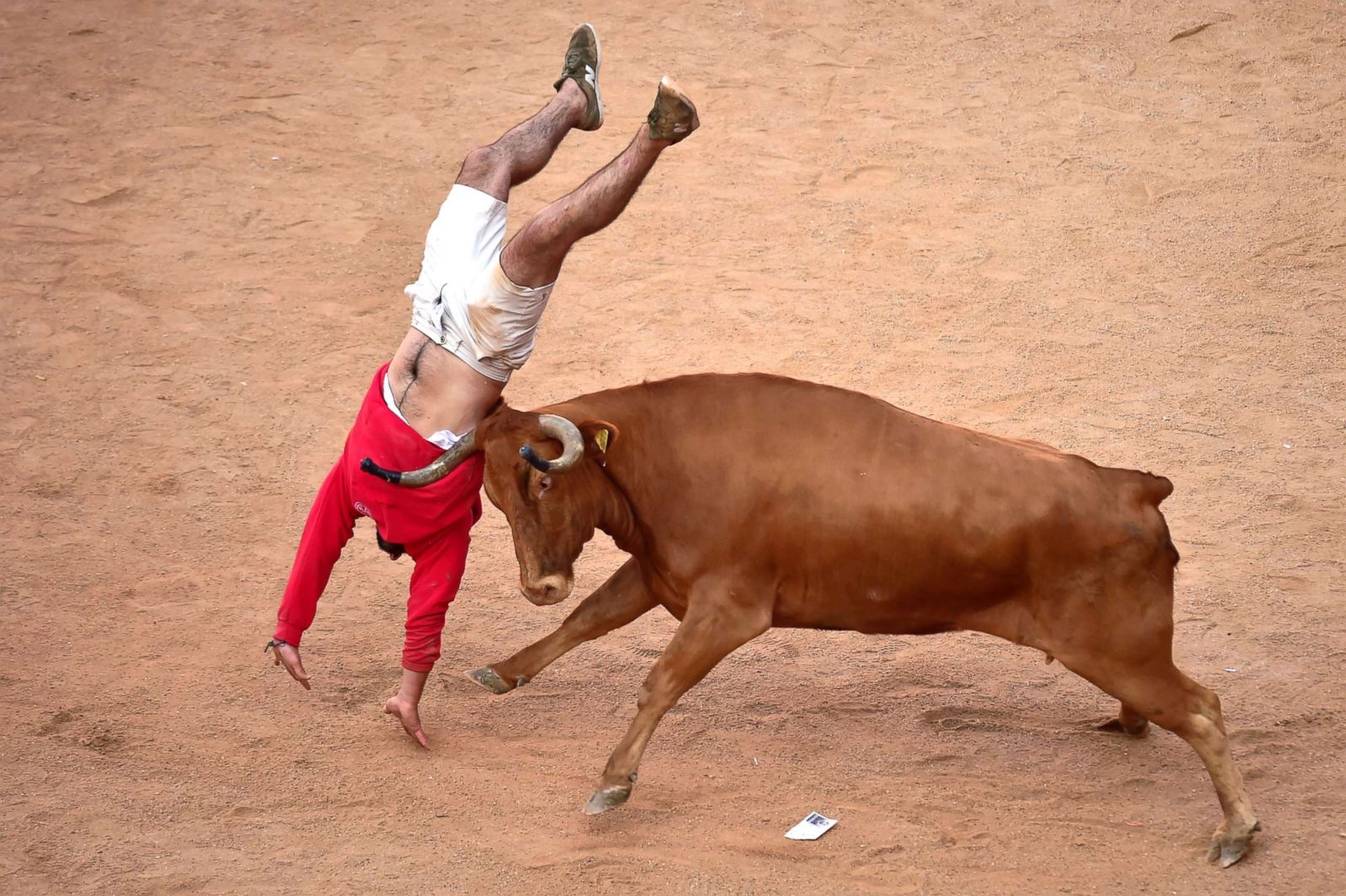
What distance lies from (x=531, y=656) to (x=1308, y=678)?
3.34m

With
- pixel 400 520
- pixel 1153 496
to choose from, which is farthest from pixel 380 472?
pixel 1153 496

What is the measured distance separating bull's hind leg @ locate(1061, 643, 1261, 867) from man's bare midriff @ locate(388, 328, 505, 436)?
242cm

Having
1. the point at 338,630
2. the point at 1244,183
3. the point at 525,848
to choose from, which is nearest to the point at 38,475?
the point at 338,630

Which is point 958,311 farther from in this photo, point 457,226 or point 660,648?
point 457,226

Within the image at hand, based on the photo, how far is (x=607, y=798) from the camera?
5430 mm

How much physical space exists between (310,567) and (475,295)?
1365 millimetres

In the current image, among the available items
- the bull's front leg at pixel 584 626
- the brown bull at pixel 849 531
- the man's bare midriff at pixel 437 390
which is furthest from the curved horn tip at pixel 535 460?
the bull's front leg at pixel 584 626

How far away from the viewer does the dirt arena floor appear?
18.1 feet

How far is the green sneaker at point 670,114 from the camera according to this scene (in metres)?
5.20

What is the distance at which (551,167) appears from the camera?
37.8ft

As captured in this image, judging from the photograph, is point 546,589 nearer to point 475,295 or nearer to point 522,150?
point 475,295

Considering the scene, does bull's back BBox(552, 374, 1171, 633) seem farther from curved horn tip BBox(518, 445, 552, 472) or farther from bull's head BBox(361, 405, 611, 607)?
curved horn tip BBox(518, 445, 552, 472)

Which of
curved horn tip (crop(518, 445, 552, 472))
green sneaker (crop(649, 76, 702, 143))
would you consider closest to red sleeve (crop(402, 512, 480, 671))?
curved horn tip (crop(518, 445, 552, 472))

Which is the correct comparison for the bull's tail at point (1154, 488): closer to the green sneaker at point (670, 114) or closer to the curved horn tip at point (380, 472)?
the green sneaker at point (670, 114)
